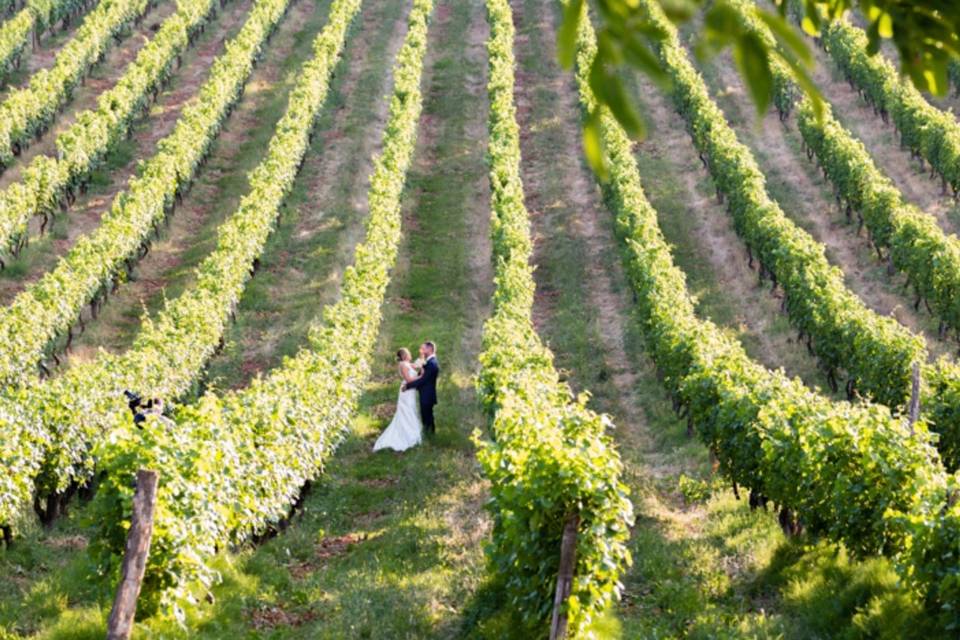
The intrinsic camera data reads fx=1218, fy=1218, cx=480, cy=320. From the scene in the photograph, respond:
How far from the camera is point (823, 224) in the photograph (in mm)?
30469

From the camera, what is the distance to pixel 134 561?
882 cm

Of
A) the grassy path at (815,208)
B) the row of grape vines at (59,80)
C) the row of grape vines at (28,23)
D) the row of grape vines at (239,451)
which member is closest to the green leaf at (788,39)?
the row of grape vines at (239,451)

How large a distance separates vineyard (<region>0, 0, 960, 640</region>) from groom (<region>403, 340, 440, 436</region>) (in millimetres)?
459

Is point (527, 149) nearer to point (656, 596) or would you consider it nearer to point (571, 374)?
point (571, 374)

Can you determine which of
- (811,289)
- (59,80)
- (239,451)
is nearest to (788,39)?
(239,451)

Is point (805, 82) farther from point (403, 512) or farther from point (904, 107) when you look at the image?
point (904, 107)

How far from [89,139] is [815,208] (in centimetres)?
1940

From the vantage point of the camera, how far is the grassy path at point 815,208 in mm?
25659

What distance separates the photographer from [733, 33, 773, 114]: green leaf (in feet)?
9.46

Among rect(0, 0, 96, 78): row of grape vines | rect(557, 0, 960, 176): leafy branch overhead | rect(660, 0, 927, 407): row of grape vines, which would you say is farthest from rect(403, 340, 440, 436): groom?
rect(0, 0, 96, 78): row of grape vines

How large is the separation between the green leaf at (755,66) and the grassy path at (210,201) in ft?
66.3

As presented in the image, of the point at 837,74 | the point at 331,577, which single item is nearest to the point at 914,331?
the point at 331,577

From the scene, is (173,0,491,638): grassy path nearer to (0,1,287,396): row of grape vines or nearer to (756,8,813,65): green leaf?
(0,1,287,396): row of grape vines

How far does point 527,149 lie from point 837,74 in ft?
40.8
